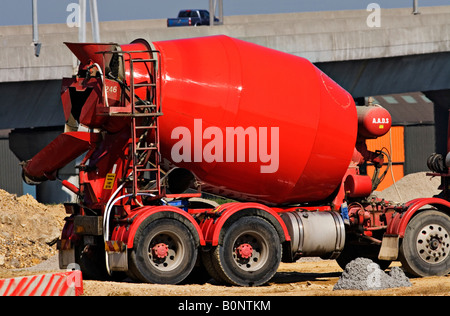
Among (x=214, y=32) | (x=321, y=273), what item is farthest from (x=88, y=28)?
(x=321, y=273)

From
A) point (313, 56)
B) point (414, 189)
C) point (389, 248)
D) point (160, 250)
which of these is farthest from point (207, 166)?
point (414, 189)

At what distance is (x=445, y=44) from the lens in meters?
38.4

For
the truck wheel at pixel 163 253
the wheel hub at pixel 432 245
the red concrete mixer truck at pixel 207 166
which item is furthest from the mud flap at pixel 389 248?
the truck wheel at pixel 163 253

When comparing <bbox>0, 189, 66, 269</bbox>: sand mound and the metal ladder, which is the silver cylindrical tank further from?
<bbox>0, 189, 66, 269</bbox>: sand mound

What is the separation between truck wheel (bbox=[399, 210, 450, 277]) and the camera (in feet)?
54.9

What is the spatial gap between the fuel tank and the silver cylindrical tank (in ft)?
1.93

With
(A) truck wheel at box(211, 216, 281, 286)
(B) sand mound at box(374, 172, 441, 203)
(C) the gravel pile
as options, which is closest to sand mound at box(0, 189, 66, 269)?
(A) truck wheel at box(211, 216, 281, 286)

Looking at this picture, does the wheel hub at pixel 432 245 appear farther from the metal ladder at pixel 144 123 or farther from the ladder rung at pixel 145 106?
the ladder rung at pixel 145 106

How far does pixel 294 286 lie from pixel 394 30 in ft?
75.1

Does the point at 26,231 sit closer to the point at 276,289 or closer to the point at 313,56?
the point at 276,289

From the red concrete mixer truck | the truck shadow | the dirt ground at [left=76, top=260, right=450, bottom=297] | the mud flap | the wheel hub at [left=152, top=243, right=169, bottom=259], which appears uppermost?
the red concrete mixer truck

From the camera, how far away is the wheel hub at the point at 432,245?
1681 cm
